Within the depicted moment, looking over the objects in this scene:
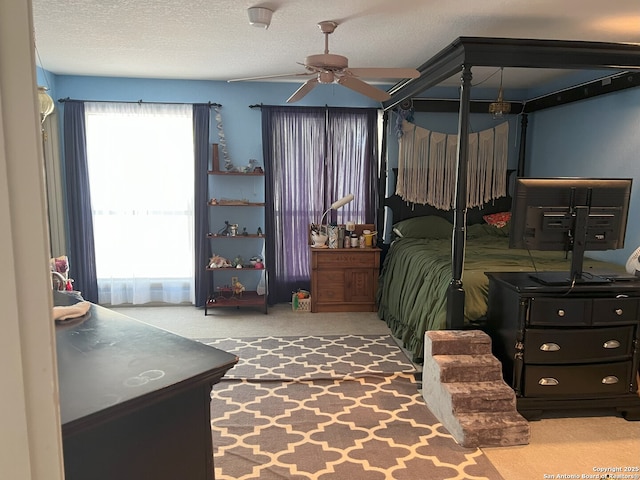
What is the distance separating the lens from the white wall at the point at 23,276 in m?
0.43

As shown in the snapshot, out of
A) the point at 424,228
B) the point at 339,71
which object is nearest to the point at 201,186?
the point at 424,228

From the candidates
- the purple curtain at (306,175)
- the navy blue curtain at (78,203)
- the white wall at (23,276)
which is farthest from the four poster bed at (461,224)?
the navy blue curtain at (78,203)

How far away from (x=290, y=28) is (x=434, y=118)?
2724mm

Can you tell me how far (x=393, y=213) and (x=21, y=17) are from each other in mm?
5106

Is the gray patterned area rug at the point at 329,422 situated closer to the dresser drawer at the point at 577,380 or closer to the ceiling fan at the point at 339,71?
the dresser drawer at the point at 577,380

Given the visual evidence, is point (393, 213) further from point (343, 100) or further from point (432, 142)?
point (343, 100)

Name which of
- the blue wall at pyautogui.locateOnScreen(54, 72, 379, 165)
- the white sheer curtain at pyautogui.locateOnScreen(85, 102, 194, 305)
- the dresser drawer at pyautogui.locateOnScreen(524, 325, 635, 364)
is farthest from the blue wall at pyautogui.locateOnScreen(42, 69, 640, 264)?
the dresser drawer at pyautogui.locateOnScreen(524, 325, 635, 364)

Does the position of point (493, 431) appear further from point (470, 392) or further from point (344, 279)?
point (344, 279)

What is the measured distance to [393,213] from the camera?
5414 mm

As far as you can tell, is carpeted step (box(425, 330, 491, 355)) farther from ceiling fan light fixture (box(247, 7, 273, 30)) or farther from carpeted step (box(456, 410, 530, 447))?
ceiling fan light fixture (box(247, 7, 273, 30))

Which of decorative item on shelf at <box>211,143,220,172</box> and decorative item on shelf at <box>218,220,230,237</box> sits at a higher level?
decorative item on shelf at <box>211,143,220,172</box>

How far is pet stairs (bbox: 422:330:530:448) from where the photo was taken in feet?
8.57

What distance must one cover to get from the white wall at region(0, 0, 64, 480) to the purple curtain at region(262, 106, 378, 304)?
4788mm

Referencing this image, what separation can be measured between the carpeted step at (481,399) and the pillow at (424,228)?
2537 millimetres
